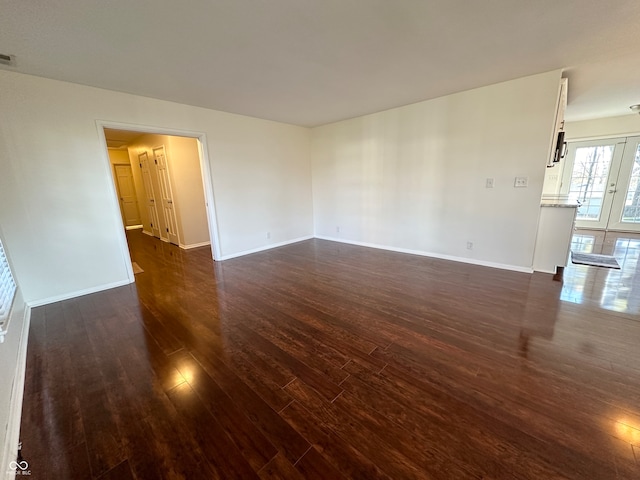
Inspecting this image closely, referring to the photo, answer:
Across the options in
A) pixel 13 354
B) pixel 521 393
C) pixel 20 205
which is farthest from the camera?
pixel 20 205

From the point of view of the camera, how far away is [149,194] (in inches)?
263

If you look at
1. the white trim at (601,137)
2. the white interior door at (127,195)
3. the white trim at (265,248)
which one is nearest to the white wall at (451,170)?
the white trim at (265,248)

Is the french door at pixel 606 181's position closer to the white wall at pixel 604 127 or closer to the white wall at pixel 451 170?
the white wall at pixel 604 127

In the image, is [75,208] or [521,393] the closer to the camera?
[521,393]

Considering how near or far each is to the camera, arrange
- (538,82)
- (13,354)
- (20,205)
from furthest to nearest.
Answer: (538,82) < (20,205) < (13,354)

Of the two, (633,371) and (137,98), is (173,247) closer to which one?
(137,98)

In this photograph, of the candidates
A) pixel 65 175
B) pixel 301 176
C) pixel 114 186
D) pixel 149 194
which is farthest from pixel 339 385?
pixel 149 194

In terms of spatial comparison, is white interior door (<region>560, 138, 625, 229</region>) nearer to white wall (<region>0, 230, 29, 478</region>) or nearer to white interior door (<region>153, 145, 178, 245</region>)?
white wall (<region>0, 230, 29, 478</region>)

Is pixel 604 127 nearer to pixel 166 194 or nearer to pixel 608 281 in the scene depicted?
pixel 608 281

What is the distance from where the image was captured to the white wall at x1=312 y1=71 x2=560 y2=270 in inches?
130

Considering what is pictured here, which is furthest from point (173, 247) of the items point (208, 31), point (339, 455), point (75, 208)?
point (339, 455)

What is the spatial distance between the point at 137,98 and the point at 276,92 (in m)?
1.89

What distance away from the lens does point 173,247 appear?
570 cm

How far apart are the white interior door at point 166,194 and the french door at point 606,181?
9.62 m
